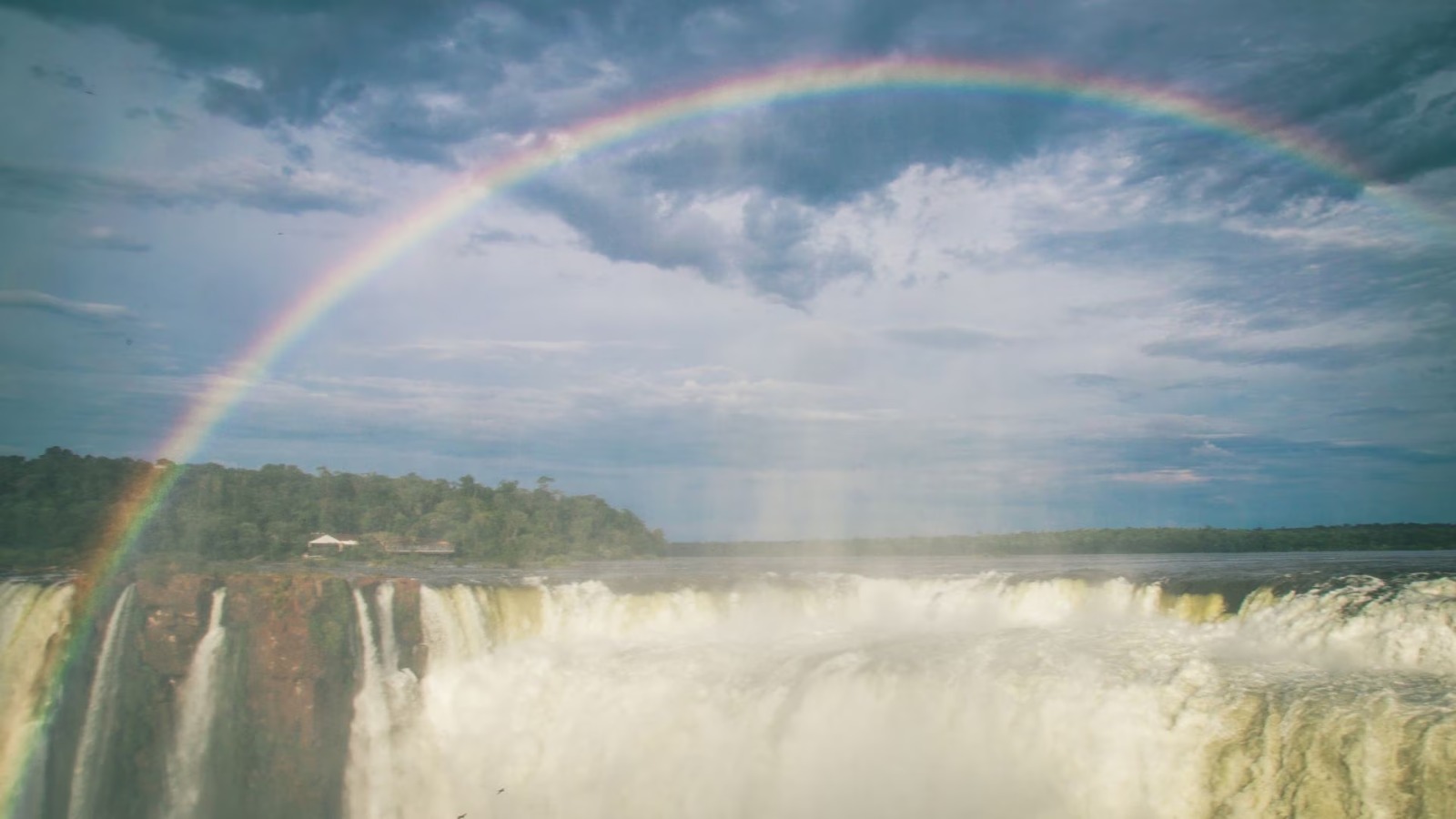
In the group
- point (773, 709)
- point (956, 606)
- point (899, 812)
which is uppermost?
point (956, 606)

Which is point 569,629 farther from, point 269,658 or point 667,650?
point 269,658

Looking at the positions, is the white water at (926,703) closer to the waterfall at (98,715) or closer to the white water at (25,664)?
the waterfall at (98,715)

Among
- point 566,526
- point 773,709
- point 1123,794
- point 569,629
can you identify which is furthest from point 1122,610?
point 566,526

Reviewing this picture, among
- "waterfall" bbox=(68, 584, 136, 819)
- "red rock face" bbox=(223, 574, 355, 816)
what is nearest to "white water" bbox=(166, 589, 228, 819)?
"red rock face" bbox=(223, 574, 355, 816)

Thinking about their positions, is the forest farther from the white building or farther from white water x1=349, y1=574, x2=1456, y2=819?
white water x1=349, y1=574, x2=1456, y2=819

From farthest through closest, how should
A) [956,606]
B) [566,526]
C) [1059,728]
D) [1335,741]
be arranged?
[566,526] → [956,606] → [1059,728] → [1335,741]

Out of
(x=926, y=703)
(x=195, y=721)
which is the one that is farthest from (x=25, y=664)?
(x=926, y=703)

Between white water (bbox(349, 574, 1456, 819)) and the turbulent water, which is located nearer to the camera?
white water (bbox(349, 574, 1456, 819))

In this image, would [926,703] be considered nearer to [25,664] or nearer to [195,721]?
[195,721]
